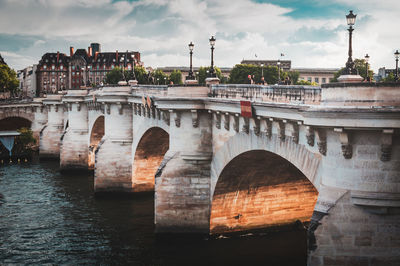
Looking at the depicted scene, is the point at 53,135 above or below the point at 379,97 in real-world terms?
below

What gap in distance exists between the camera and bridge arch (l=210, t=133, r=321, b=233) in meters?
23.0

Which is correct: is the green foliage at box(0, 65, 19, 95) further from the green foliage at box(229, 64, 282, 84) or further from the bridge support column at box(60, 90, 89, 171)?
the bridge support column at box(60, 90, 89, 171)

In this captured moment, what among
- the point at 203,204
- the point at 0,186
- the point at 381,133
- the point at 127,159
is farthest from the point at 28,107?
the point at 381,133

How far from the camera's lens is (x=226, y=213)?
2562 cm

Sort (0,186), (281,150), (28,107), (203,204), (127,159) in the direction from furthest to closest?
(28,107) → (0,186) → (127,159) → (203,204) → (281,150)

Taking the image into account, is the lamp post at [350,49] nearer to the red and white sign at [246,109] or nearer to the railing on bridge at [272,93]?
the railing on bridge at [272,93]

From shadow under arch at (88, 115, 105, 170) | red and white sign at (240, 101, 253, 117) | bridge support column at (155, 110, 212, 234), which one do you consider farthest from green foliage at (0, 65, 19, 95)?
red and white sign at (240, 101, 253, 117)

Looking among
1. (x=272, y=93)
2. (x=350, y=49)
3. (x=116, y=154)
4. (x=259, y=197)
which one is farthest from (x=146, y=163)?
(x=350, y=49)

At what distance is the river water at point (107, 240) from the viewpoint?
24.1 meters

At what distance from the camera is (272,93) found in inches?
718

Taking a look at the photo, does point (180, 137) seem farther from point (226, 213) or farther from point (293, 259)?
point (293, 259)

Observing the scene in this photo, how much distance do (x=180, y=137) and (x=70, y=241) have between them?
8216 mm

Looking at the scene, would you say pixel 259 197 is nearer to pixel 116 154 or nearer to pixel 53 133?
pixel 116 154

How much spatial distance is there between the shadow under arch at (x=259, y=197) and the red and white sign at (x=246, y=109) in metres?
4.73
